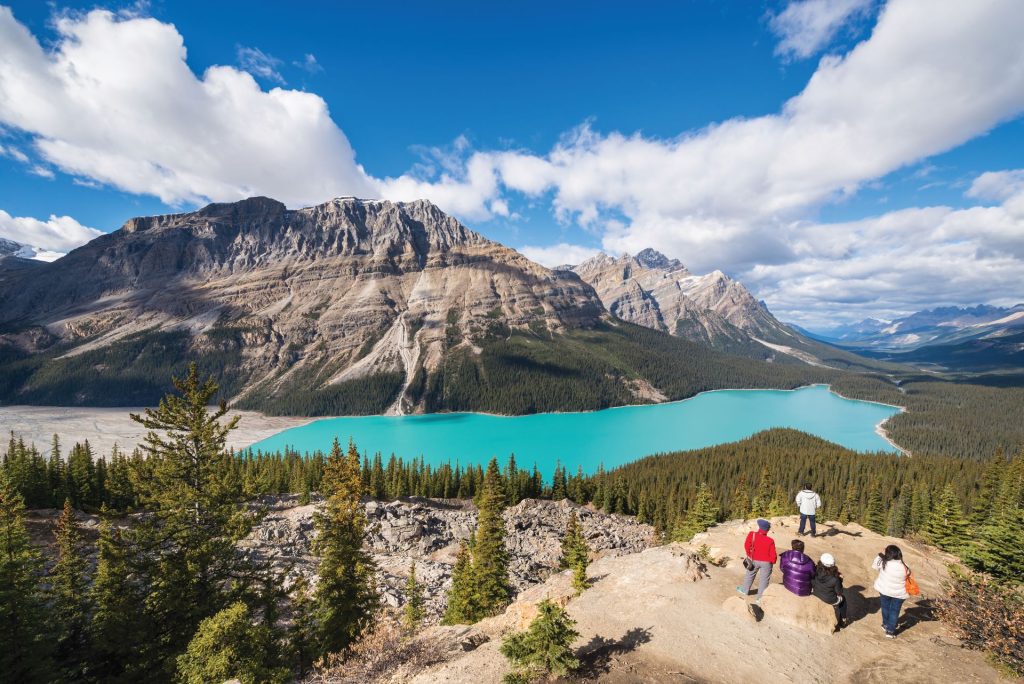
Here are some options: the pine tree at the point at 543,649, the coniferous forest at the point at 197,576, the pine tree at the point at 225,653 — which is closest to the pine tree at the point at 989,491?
the coniferous forest at the point at 197,576

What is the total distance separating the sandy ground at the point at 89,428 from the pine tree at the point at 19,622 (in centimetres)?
15594

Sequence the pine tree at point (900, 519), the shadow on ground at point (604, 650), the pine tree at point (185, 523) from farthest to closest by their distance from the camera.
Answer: the pine tree at point (900, 519), the pine tree at point (185, 523), the shadow on ground at point (604, 650)

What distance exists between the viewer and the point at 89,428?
162 m

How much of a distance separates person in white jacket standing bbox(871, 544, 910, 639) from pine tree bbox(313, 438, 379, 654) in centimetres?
2475

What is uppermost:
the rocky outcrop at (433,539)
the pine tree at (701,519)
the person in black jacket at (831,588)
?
the person in black jacket at (831,588)

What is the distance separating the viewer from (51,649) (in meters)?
15.2

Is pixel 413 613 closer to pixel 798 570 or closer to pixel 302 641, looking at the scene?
pixel 302 641

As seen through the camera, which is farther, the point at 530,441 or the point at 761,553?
the point at 530,441

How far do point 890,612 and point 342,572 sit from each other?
2599 cm

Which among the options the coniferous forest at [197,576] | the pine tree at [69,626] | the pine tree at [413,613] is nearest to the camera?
the coniferous forest at [197,576]

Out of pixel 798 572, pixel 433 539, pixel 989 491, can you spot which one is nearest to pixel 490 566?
pixel 798 572

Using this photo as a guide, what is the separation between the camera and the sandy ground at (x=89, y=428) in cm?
14330

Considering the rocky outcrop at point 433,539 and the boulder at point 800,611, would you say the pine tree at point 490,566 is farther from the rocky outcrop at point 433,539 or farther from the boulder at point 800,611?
the boulder at point 800,611

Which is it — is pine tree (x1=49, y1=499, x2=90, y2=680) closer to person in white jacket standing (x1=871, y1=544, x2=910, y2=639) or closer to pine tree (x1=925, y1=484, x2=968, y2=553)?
person in white jacket standing (x1=871, y1=544, x2=910, y2=639)
